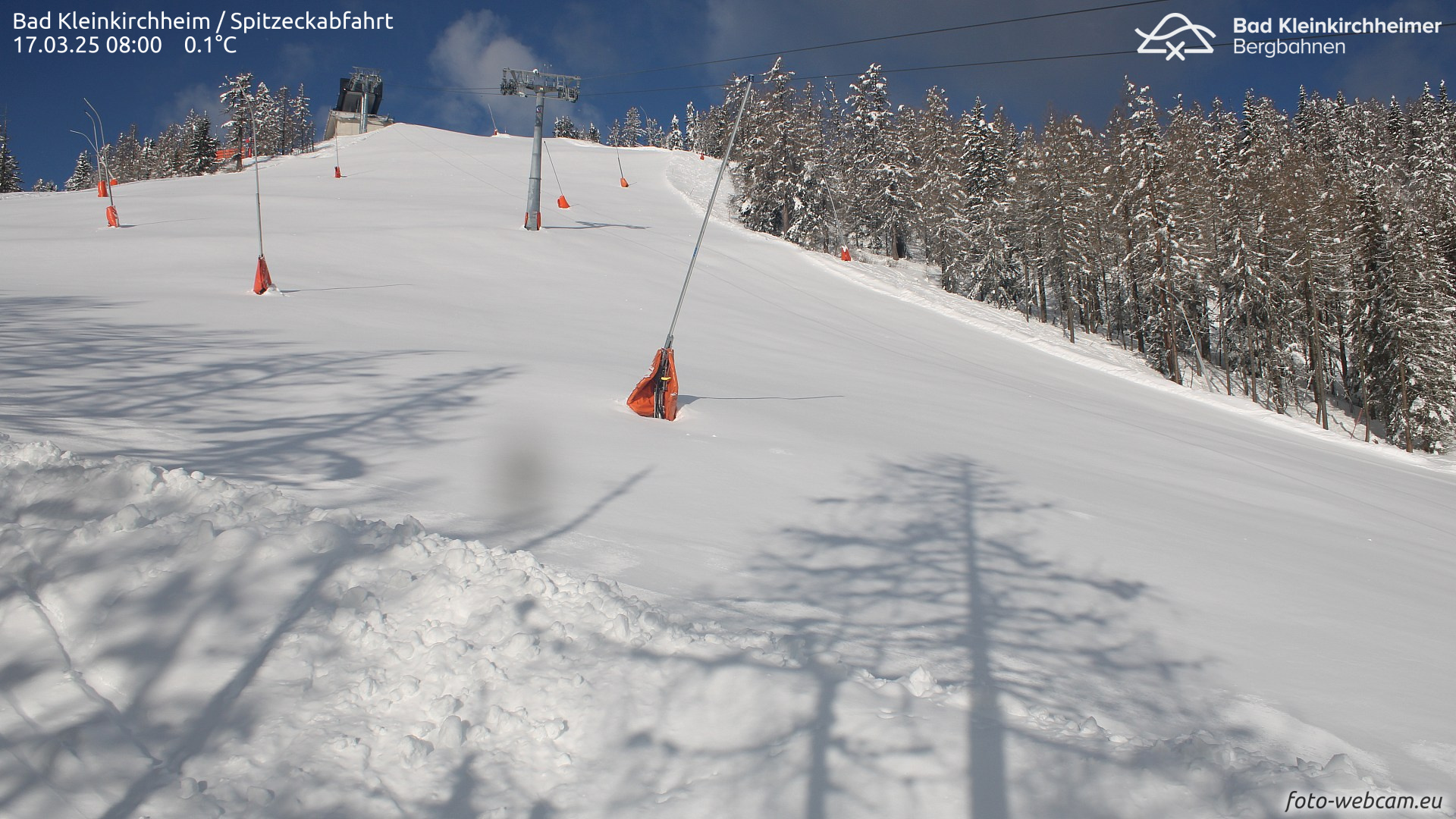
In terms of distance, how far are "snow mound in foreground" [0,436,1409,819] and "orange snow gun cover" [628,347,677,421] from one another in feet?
16.7

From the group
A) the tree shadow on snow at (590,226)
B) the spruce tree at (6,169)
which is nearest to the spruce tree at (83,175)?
the spruce tree at (6,169)

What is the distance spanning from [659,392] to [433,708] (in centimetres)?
601

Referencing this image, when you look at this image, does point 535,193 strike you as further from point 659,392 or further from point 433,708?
point 433,708

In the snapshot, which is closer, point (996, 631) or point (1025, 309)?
point (996, 631)

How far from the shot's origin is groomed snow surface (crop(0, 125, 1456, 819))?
2.73 m

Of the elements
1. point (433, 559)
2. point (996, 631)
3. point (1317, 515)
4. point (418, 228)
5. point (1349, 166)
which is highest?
point (1349, 166)

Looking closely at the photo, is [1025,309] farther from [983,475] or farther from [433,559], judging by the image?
[433,559]

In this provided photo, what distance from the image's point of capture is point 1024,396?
14008mm

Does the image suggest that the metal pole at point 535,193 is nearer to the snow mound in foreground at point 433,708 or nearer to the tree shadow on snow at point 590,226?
the tree shadow on snow at point 590,226

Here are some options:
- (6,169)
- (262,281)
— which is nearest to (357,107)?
(6,169)

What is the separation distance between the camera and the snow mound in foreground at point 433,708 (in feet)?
8.56

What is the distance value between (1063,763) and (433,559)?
3.09 metres

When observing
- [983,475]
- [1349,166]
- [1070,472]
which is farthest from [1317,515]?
[1349,166]

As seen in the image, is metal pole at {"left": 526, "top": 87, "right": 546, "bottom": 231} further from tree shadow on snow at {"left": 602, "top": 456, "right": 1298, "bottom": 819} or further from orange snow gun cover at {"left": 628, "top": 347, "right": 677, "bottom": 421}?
tree shadow on snow at {"left": 602, "top": 456, "right": 1298, "bottom": 819}
